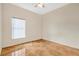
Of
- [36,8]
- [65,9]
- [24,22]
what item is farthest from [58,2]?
[24,22]

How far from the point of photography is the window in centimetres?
138

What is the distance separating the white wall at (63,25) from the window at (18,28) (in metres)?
0.32

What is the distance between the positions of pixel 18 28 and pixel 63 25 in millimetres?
656

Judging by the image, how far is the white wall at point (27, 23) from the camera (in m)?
1.33

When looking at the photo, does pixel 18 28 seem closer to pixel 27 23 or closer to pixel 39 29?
pixel 27 23

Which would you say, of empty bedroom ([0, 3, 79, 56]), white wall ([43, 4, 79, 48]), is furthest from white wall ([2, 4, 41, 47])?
white wall ([43, 4, 79, 48])

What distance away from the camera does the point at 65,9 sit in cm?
141

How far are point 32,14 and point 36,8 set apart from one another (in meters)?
0.12

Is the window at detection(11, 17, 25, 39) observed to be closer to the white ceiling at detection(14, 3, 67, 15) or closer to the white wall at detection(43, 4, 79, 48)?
the white ceiling at detection(14, 3, 67, 15)

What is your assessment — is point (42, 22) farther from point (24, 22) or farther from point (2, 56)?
point (2, 56)

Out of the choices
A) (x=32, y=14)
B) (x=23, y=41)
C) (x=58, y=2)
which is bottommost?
(x=23, y=41)

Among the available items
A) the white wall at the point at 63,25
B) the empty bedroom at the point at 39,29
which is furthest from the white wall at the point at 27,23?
the white wall at the point at 63,25

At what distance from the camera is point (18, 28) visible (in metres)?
1.42

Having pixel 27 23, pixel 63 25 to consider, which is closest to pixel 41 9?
pixel 27 23
